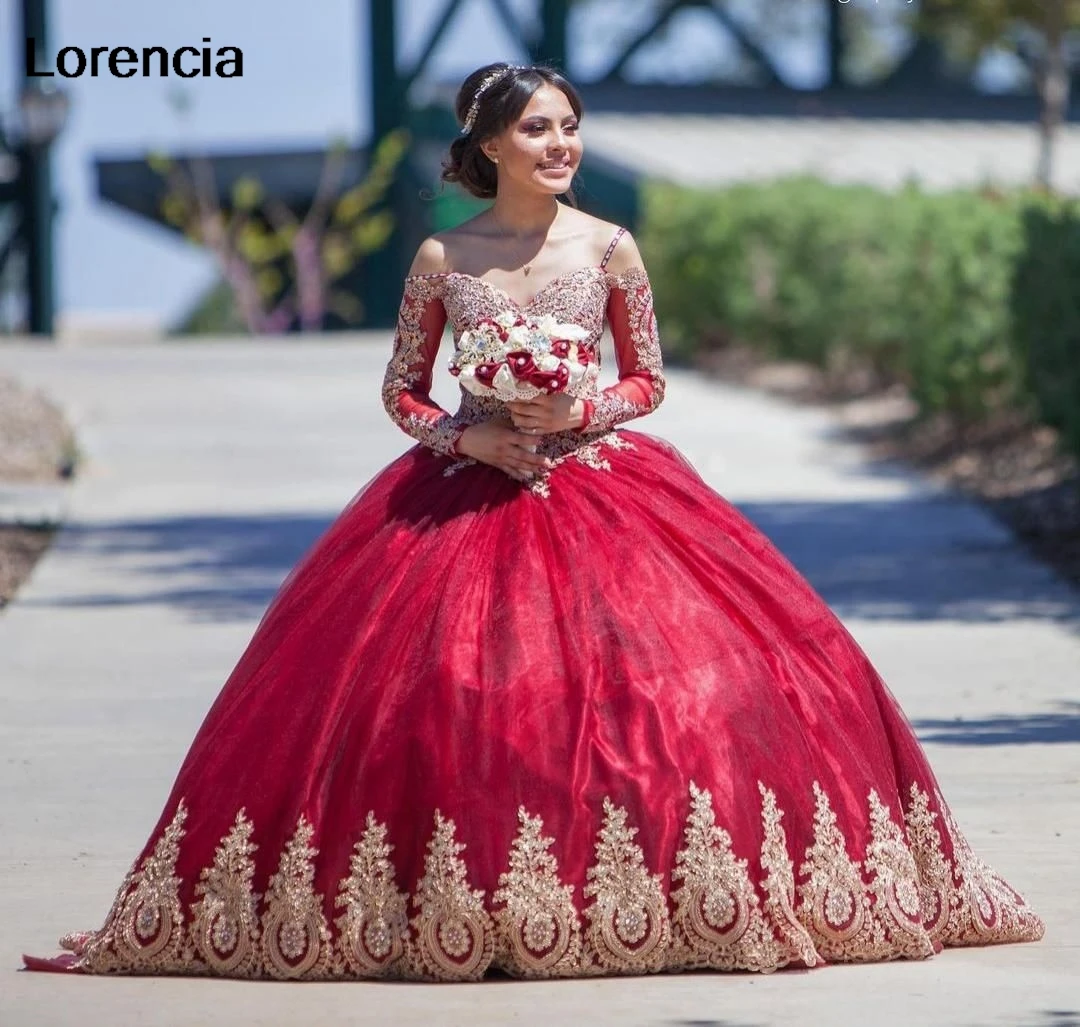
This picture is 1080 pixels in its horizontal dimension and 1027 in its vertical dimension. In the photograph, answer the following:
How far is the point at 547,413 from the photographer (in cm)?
571

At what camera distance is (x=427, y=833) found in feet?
17.3

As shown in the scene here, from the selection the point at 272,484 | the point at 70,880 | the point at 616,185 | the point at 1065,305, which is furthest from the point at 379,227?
the point at 70,880

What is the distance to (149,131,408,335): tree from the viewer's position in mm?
33281

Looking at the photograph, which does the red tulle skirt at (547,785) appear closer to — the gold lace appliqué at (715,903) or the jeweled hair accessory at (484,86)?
the gold lace appliqué at (715,903)

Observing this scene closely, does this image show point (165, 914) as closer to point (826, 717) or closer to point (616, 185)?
point (826, 717)

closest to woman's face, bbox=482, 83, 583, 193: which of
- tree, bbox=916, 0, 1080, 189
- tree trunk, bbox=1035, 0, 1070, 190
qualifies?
tree, bbox=916, 0, 1080, 189

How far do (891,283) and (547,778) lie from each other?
16066 millimetres

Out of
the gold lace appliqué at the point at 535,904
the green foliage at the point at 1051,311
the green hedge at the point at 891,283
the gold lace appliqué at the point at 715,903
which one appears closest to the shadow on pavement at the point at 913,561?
the green foliage at the point at 1051,311

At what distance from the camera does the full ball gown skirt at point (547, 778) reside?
5277 millimetres

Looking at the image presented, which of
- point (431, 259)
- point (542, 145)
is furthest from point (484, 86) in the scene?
point (431, 259)

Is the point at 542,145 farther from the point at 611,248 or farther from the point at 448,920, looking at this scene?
the point at 448,920

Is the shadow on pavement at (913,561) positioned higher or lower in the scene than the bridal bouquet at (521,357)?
lower

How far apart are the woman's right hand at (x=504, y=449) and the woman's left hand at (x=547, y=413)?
0.03 m

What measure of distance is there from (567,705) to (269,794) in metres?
0.65
